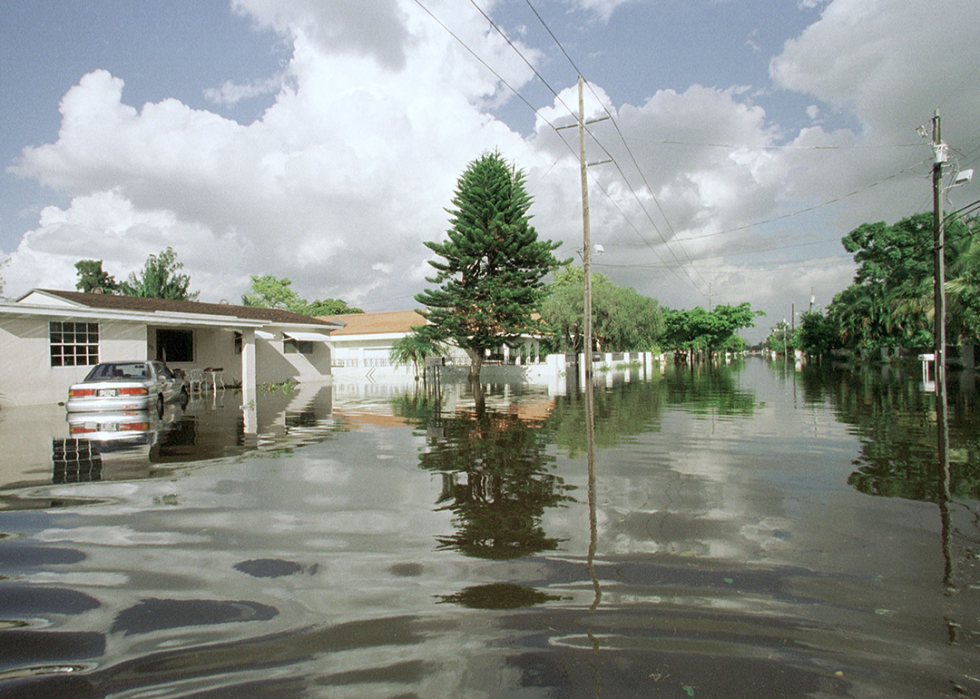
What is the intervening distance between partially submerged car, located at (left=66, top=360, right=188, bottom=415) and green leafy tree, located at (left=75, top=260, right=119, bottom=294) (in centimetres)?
4837

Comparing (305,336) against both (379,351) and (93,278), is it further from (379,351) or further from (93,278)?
(93,278)

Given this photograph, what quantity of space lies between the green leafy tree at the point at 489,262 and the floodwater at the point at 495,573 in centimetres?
2316

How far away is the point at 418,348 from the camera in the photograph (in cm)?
3356

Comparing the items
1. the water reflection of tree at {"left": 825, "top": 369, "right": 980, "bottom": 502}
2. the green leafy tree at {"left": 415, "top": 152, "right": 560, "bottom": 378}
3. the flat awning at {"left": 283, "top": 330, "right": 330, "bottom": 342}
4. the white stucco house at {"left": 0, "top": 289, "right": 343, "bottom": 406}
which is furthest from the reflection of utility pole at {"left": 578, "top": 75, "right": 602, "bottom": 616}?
the flat awning at {"left": 283, "top": 330, "right": 330, "bottom": 342}

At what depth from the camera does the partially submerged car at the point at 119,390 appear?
1273 centimetres

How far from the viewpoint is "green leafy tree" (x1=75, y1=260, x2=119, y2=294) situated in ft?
178

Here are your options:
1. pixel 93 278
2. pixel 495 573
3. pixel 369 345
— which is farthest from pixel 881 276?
pixel 93 278

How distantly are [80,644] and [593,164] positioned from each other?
864 inches

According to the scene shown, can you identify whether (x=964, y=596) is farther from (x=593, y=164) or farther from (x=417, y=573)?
(x=593, y=164)

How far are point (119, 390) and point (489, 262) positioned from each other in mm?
21911

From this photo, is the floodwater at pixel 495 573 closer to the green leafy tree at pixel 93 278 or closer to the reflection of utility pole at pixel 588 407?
the reflection of utility pole at pixel 588 407

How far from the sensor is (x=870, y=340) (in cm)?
4550

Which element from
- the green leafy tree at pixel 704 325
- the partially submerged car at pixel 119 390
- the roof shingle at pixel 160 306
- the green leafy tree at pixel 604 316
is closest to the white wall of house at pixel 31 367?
the roof shingle at pixel 160 306

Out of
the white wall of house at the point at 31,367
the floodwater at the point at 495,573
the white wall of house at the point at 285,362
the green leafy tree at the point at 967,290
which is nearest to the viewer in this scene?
the floodwater at the point at 495,573
